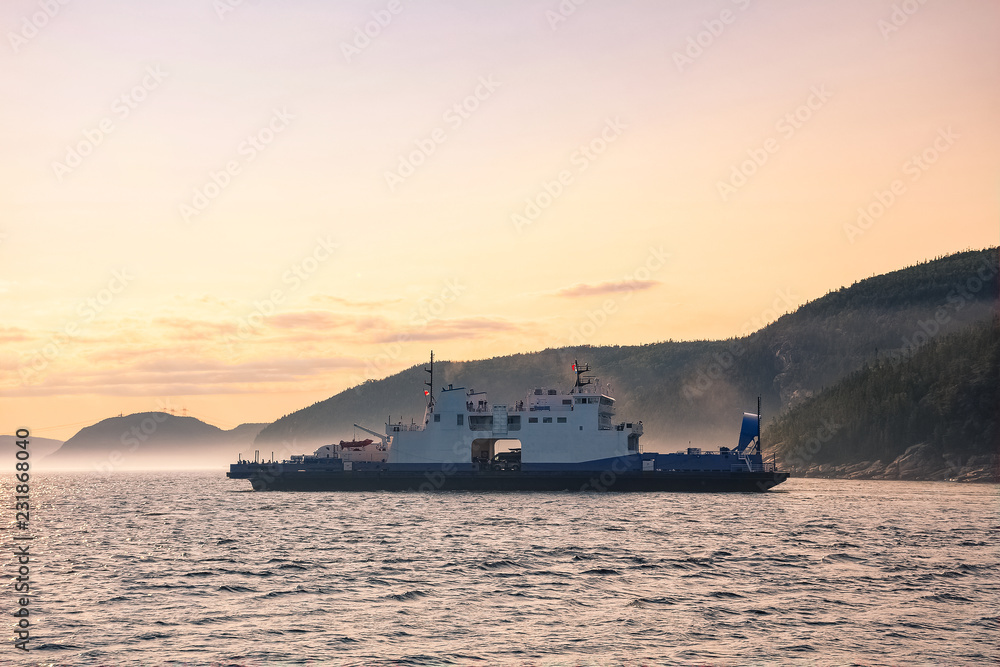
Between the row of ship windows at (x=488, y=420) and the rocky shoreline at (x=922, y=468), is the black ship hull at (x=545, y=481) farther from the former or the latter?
the rocky shoreline at (x=922, y=468)

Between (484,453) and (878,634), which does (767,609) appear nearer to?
(878,634)

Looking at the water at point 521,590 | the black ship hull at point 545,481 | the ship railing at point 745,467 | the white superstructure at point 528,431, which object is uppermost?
the white superstructure at point 528,431

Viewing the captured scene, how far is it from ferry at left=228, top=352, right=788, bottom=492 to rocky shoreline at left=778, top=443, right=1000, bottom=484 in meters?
56.5

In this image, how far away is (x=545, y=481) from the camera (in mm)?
73312

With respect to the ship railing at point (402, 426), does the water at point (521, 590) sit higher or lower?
lower

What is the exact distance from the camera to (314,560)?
36.3m

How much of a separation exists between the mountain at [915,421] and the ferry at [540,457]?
5999cm

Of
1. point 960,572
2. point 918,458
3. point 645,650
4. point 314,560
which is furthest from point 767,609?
point 918,458

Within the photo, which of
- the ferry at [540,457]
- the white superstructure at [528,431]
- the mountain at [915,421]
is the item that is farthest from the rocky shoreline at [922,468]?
the white superstructure at [528,431]

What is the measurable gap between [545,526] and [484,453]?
1207 inches

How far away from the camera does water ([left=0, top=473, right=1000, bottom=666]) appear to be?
21.2 m

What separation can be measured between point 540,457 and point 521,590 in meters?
45.3

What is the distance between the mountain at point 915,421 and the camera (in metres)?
125

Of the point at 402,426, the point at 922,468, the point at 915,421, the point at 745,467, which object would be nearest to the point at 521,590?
the point at 745,467
